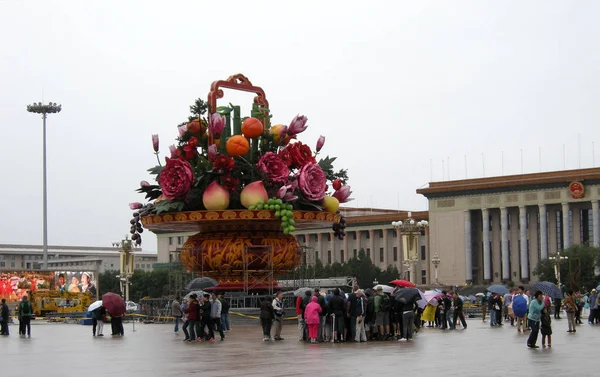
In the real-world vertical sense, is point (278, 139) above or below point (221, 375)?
above

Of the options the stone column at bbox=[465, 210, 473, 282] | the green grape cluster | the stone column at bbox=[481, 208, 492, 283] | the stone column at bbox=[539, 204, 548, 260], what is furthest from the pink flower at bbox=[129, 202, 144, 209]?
the stone column at bbox=[465, 210, 473, 282]

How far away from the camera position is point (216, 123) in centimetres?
3603

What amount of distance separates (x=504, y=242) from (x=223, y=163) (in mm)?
72283

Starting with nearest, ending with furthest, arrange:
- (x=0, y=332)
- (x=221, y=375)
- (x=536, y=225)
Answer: (x=221, y=375) < (x=0, y=332) < (x=536, y=225)

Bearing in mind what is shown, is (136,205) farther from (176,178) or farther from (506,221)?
(506,221)

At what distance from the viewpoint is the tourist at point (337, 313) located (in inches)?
1001

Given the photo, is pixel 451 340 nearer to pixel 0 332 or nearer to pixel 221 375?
pixel 221 375

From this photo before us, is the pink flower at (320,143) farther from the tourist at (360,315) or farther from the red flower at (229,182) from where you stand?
the tourist at (360,315)

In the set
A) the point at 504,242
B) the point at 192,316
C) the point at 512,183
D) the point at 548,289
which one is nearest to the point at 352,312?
the point at 192,316

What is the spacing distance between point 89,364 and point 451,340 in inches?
392

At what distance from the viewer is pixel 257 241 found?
36.6 m

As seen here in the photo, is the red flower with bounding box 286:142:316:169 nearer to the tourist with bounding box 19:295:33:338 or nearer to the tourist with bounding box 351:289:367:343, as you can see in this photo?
the tourist with bounding box 19:295:33:338

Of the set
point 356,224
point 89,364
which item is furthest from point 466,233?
point 89,364

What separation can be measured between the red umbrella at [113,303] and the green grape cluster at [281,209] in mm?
6678
